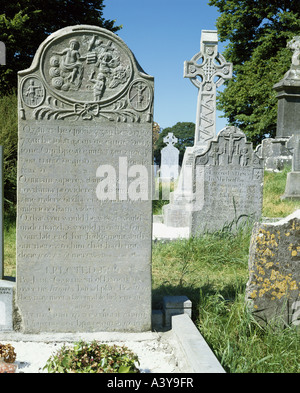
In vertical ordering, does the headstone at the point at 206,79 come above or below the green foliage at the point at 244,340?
above

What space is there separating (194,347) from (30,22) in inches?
602

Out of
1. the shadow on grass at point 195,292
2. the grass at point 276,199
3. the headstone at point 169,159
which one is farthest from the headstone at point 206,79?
the headstone at point 169,159

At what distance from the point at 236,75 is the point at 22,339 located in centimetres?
2426

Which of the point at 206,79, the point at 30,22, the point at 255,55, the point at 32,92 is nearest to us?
the point at 32,92

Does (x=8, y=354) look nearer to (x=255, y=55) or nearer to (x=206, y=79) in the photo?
(x=206, y=79)

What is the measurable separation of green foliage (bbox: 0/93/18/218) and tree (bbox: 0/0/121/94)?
218cm

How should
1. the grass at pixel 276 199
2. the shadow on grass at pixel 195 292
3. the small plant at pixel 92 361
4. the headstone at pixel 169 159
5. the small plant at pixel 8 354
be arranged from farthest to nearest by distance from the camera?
the headstone at pixel 169 159
the grass at pixel 276 199
the shadow on grass at pixel 195 292
the small plant at pixel 8 354
the small plant at pixel 92 361

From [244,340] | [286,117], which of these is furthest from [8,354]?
[286,117]

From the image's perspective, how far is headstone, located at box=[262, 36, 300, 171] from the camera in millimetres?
14789

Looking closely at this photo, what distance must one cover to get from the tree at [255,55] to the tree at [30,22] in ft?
30.8

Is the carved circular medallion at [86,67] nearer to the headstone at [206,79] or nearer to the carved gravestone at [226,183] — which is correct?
the carved gravestone at [226,183]

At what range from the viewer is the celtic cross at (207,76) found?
10.7 meters

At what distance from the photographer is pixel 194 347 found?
3225 mm

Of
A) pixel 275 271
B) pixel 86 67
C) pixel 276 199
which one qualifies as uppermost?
pixel 86 67
